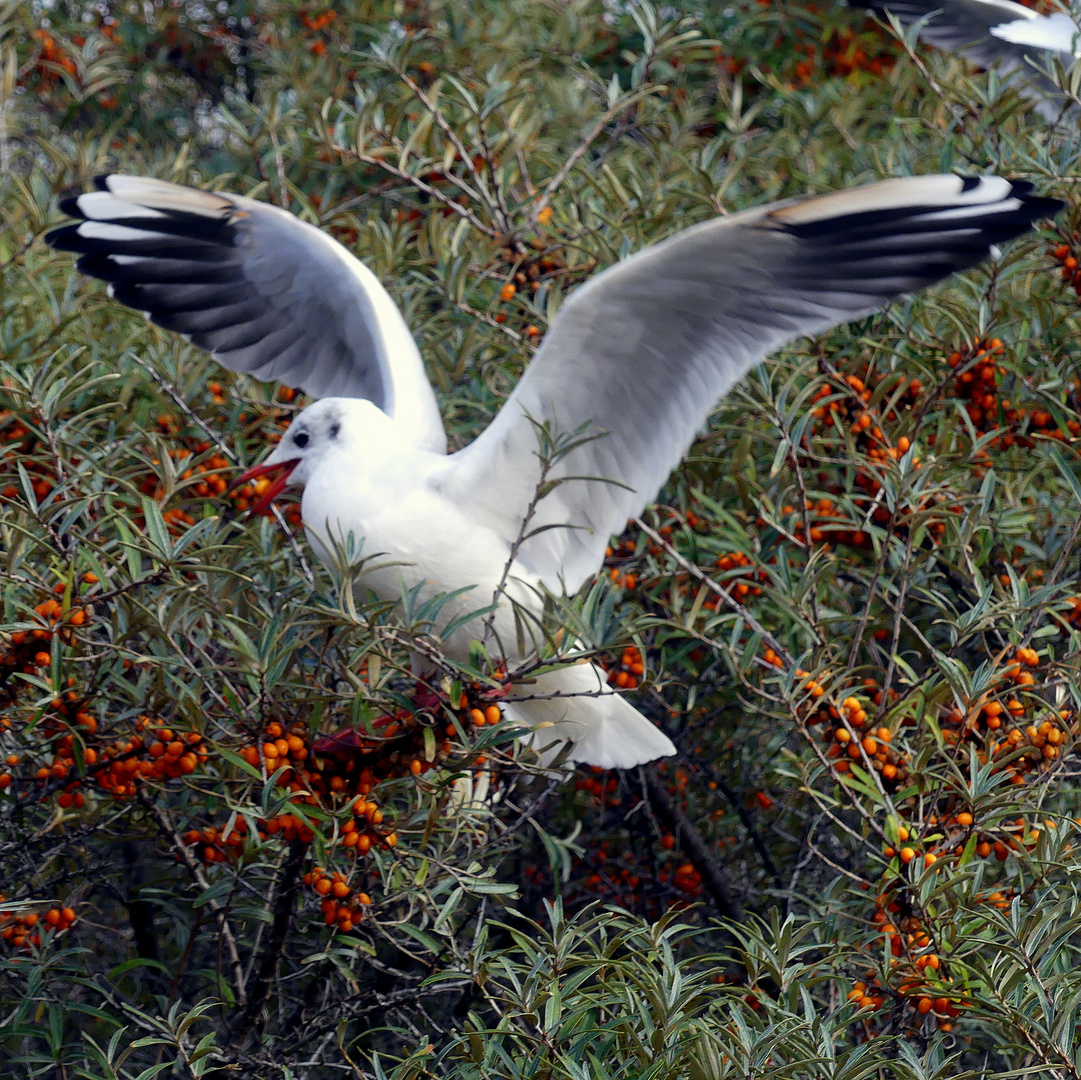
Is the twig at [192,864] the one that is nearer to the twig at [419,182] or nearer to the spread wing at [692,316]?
the spread wing at [692,316]

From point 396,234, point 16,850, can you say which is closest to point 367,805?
point 16,850

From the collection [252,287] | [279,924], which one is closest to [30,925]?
[279,924]

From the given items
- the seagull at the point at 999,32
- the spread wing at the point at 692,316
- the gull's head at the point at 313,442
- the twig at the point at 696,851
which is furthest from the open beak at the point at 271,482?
the seagull at the point at 999,32

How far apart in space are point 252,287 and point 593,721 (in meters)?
1.27

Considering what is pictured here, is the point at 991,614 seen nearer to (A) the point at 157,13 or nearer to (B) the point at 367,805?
(B) the point at 367,805

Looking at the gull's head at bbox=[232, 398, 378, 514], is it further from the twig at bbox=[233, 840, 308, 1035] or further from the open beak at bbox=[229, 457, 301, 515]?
the twig at bbox=[233, 840, 308, 1035]

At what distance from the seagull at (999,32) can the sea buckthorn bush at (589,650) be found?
318mm

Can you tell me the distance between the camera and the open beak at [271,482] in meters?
2.08

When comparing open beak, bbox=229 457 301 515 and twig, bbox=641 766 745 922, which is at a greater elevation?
open beak, bbox=229 457 301 515

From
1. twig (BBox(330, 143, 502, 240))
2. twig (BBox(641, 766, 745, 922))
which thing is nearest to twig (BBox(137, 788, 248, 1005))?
twig (BBox(641, 766, 745, 922))

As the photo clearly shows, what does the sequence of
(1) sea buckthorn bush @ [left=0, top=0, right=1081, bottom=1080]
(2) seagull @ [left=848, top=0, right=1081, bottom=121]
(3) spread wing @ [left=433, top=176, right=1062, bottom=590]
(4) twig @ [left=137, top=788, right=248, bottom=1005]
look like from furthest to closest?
(2) seagull @ [left=848, top=0, right=1081, bottom=121]
(3) spread wing @ [left=433, top=176, right=1062, bottom=590]
(4) twig @ [left=137, top=788, right=248, bottom=1005]
(1) sea buckthorn bush @ [left=0, top=0, right=1081, bottom=1080]

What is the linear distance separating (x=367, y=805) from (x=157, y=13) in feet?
11.1

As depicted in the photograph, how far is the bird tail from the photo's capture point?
2191 mm

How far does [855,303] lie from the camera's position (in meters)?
1.96
